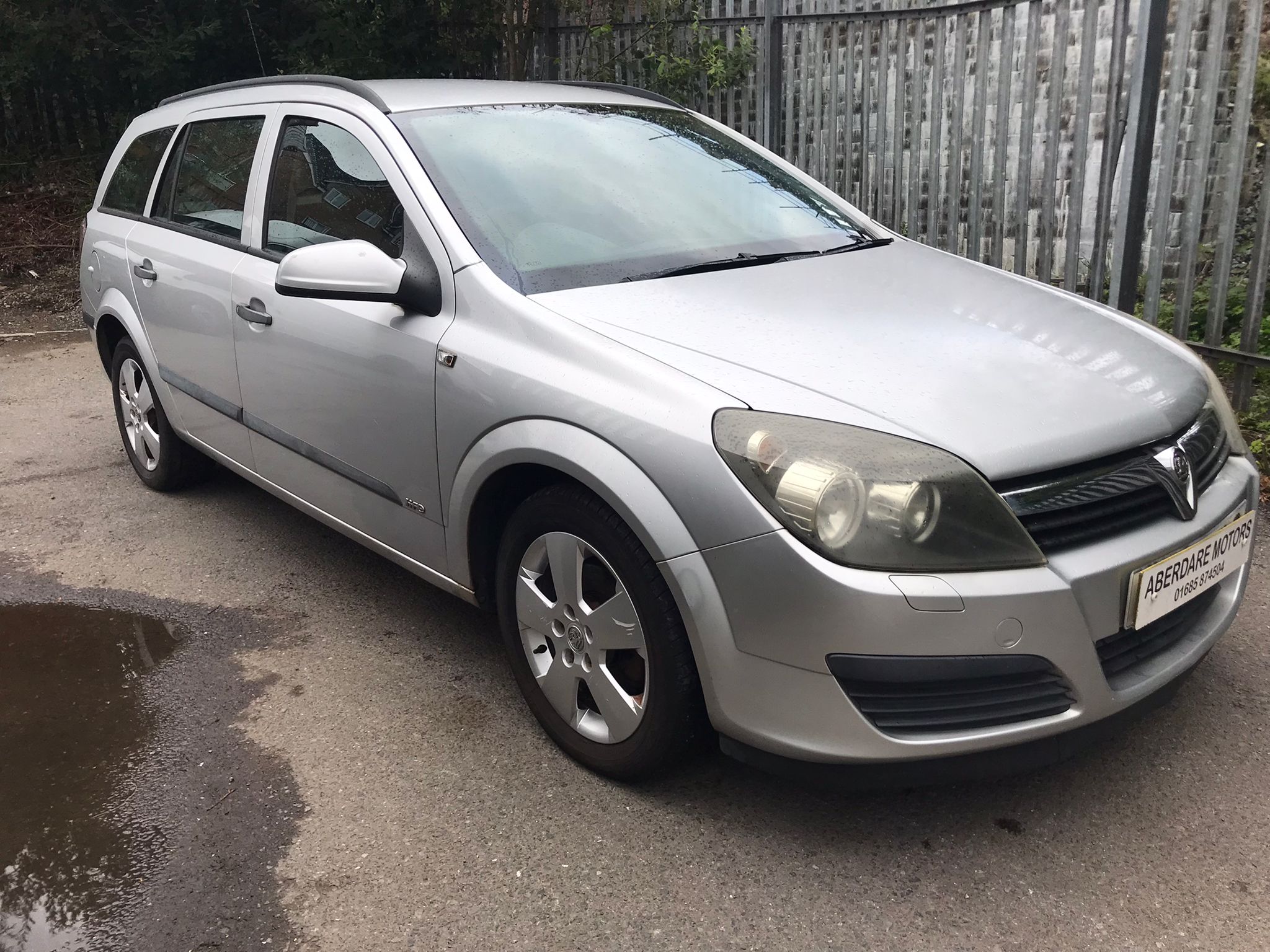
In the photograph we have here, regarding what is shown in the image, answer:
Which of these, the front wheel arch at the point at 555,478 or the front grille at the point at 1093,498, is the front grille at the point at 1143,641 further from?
the front wheel arch at the point at 555,478

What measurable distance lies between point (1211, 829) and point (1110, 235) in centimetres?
354

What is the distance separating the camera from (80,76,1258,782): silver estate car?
7.11ft

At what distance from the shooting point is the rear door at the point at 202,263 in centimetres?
386

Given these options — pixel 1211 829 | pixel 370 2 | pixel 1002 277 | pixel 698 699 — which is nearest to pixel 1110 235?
pixel 1002 277

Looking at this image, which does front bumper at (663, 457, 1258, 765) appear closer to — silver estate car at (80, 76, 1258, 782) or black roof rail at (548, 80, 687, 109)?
silver estate car at (80, 76, 1258, 782)

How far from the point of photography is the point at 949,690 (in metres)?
2.20

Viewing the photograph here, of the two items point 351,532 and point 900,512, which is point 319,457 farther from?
point 900,512

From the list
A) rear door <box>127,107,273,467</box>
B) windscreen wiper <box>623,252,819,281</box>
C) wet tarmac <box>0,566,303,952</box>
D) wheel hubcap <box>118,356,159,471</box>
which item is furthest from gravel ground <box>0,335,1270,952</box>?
wheel hubcap <box>118,356,159,471</box>

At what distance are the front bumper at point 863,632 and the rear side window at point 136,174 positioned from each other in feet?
11.5

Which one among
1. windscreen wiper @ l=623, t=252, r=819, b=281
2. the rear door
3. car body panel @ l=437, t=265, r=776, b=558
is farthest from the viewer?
the rear door

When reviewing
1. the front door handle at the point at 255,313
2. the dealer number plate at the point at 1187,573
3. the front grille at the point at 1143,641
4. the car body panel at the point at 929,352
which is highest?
the car body panel at the point at 929,352

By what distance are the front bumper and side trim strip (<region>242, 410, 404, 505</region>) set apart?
1192mm

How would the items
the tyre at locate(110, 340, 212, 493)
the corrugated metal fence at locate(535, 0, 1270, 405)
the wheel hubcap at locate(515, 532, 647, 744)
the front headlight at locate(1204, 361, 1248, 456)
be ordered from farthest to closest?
the tyre at locate(110, 340, 212, 493), the corrugated metal fence at locate(535, 0, 1270, 405), the front headlight at locate(1204, 361, 1248, 456), the wheel hubcap at locate(515, 532, 647, 744)

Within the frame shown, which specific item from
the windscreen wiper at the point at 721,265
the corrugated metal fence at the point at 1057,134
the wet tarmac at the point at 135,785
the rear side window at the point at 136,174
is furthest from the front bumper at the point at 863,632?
the rear side window at the point at 136,174
